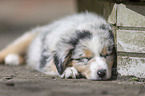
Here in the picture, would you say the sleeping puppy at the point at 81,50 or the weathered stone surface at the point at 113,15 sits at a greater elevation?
the weathered stone surface at the point at 113,15

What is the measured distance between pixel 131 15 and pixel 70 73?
121cm

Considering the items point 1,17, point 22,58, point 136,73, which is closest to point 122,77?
point 136,73

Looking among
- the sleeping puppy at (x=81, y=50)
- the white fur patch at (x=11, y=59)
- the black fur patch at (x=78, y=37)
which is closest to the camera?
the sleeping puppy at (x=81, y=50)

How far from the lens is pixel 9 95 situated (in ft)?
8.93

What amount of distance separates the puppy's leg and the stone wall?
2.52m

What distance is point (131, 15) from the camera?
137 inches

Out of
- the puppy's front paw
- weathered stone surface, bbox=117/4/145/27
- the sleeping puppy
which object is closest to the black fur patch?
the sleeping puppy

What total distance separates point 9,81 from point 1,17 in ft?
32.0

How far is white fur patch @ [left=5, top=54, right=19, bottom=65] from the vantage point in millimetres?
5148

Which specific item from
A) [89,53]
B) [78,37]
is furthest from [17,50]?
A: [89,53]

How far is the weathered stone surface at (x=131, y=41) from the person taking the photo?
3.47m

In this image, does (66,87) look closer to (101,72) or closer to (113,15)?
(101,72)

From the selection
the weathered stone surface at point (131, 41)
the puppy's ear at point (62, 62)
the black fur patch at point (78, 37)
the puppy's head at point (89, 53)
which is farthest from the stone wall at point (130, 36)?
the puppy's ear at point (62, 62)

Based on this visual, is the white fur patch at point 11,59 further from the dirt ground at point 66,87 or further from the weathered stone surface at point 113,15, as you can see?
the weathered stone surface at point 113,15
